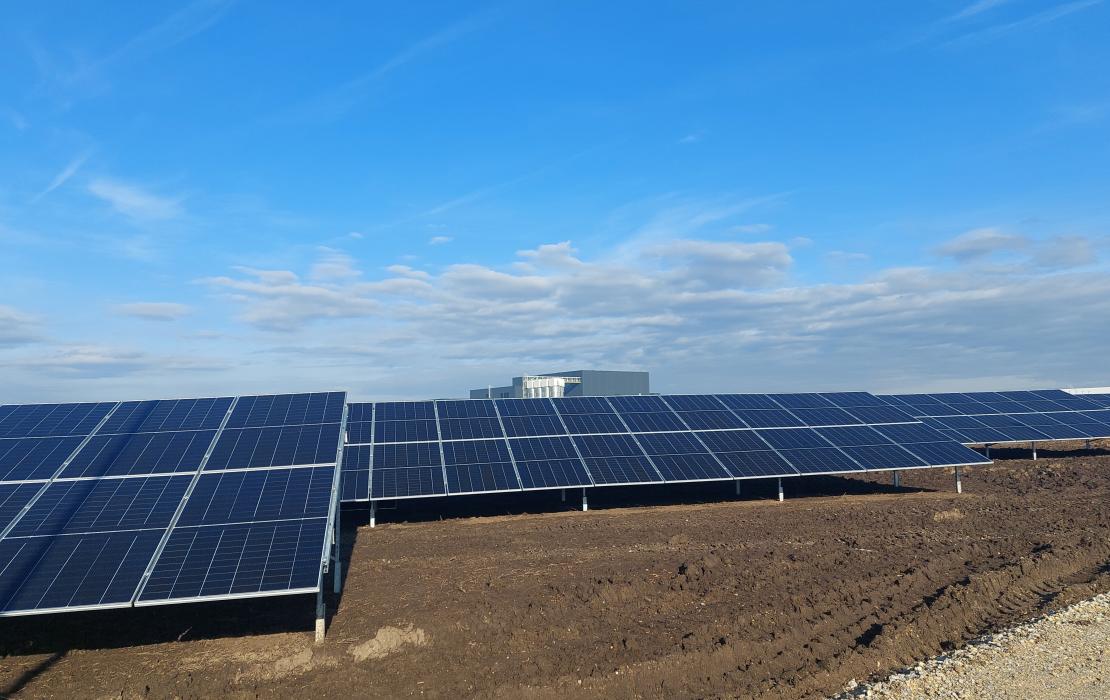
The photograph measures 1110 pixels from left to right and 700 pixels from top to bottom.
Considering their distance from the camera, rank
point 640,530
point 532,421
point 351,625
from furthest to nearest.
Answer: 1. point 532,421
2. point 640,530
3. point 351,625

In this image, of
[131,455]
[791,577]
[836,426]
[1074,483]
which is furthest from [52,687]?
[1074,483]

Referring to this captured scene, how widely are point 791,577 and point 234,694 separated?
11945 mm

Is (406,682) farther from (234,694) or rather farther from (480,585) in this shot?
(480,585)

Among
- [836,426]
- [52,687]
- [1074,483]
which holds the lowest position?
[52,687]

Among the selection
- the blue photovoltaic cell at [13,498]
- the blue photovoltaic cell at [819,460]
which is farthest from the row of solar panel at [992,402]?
the blue photovoltaic cell at [13,498]

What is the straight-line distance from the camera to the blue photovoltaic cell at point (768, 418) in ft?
101

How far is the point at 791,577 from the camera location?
16.7m

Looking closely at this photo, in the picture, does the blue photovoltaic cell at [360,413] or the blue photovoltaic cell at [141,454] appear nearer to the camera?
the blue photovoltaic cell at [141,454]

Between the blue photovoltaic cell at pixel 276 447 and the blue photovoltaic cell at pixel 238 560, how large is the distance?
10.4ft

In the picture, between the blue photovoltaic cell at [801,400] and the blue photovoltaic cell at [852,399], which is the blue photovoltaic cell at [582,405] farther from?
the blue photovoltaic cell at [852,399]

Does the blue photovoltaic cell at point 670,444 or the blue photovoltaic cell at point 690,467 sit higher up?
the blue photovoltaic cell at point 670,444

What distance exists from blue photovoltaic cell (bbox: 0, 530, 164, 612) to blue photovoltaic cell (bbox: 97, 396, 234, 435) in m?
6.42

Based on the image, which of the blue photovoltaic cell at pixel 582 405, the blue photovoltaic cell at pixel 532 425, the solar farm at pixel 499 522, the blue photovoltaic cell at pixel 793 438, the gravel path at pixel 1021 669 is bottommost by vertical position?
the gravel path at pixel 1021 669

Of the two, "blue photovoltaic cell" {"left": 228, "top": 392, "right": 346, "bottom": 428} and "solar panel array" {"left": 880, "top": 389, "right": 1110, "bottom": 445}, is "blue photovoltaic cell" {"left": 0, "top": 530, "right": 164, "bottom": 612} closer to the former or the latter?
"blue photovoltaic cell" {"left": 228, "top": 392, "right": 346, "bottom": 428}
